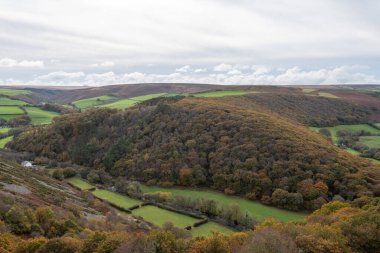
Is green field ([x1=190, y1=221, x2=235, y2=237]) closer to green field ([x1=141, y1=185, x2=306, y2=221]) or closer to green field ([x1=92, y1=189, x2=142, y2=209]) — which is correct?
green field ([x1=141, y1=185, x2=306, y2=221])

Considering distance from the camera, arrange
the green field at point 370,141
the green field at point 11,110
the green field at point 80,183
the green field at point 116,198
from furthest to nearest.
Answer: the green field at point 11,110 < the green field at point 370,141 < the green field at point 80,183 < the green field at point 116,198

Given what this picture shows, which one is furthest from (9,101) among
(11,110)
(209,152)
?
(209,152)

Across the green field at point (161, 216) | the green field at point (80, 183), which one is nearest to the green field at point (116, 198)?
the green field at point (161, 216)

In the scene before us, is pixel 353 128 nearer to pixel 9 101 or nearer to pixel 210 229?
pixel 210 229

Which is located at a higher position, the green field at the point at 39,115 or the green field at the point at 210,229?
the green field at the point at 39,115

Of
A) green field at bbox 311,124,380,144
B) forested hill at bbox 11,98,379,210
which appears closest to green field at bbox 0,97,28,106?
forested hill at bbox 11,98,379,210

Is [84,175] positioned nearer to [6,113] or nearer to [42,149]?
[42,149]

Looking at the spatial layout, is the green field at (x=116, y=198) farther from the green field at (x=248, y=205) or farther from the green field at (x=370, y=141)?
the green field at (x=370, y=141)
